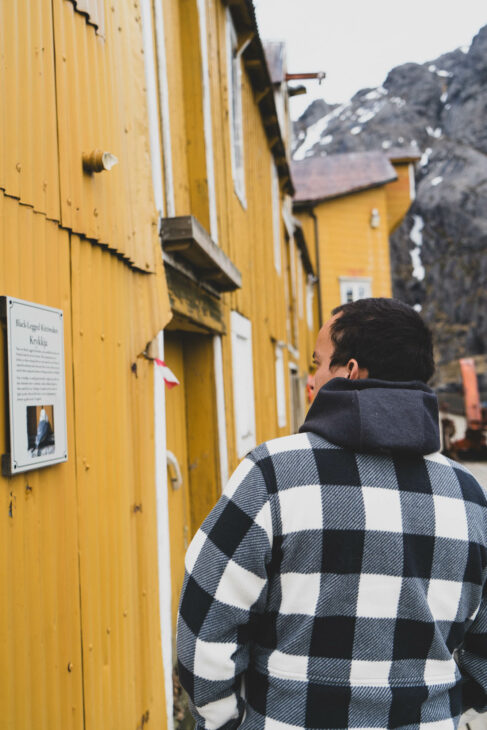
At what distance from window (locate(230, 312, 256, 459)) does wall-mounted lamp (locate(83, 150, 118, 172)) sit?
3.33 metres

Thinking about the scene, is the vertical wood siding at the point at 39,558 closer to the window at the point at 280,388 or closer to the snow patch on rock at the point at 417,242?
the window at the point at 280,388

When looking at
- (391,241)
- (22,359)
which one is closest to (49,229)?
(22,359)

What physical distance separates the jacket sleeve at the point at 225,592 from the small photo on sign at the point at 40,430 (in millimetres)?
742

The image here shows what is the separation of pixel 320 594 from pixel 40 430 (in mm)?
1058

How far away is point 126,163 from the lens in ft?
9.51

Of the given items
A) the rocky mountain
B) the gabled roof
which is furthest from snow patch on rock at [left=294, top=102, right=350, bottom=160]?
the gabled roof

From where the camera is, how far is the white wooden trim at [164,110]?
3.86 m

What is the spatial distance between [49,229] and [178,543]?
126 inches

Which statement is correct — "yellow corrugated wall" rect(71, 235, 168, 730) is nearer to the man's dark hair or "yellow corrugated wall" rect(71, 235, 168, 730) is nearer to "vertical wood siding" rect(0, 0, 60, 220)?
"vertical wood siding" rect(0, 0, 60, 220)

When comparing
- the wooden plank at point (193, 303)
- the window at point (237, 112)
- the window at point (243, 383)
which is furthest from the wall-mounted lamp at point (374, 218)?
the wooden plank at point (193, 303)

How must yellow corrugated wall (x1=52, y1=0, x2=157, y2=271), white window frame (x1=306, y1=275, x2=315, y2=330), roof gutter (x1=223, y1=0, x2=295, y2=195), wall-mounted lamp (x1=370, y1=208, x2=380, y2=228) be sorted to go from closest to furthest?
yellow corrugated wall (x1=52, y1=0, x2=157, y2=271) < roof gutter (x1=223, y1=0, x2=295, y2=195) < white window frame (x1=306, y1=275, x2=315, y2=330) < wall-mounted lamp (x1=370, y1=208, x2=380, y2=228)

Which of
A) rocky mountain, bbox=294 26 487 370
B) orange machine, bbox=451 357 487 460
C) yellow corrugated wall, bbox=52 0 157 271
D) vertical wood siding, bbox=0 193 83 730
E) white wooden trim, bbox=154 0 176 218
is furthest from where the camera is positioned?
rocky mountain, bbox=294 26 487 370

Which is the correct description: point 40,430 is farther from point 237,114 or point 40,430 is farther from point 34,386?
point 237,114

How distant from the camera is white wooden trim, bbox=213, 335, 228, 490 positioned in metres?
4.98
